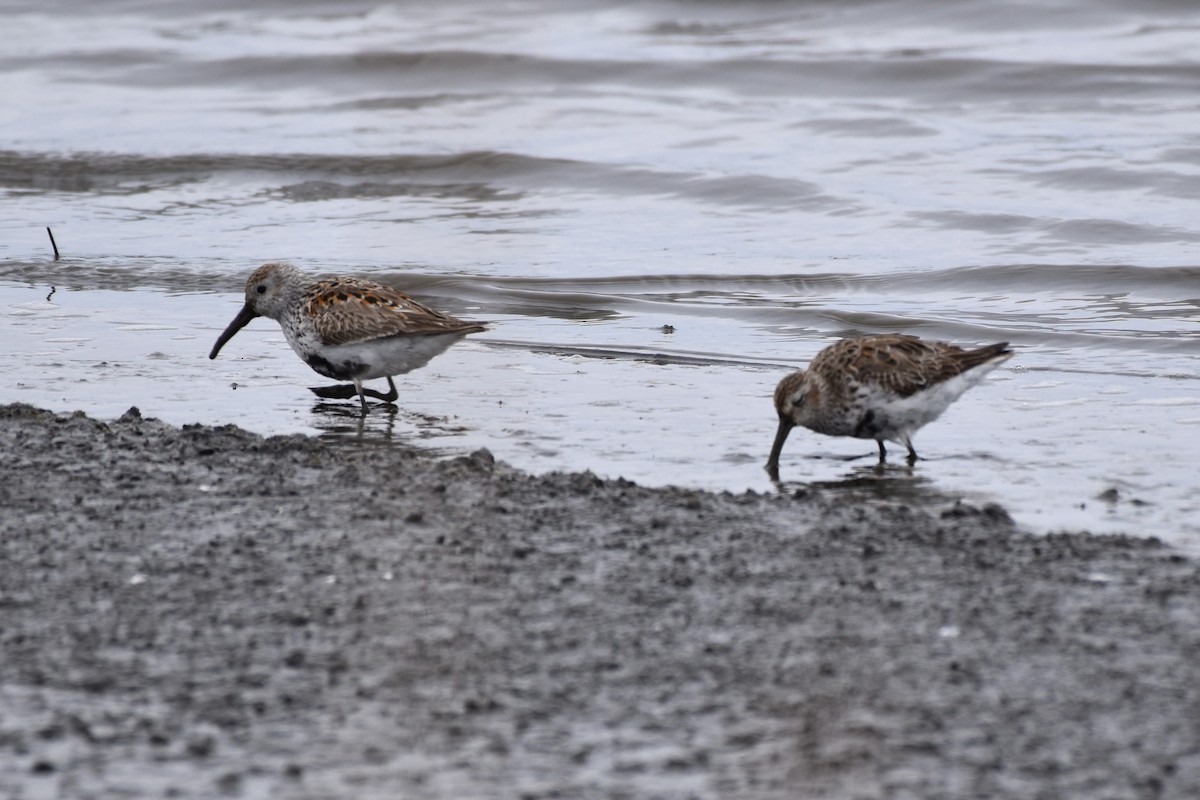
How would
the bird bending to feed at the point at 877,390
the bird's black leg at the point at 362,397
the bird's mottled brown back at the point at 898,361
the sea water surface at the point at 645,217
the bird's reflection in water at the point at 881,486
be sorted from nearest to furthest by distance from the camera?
the bird's reflection in water at the point at 881,486 < the bird bending to feed at the point at 877,390 < the bird's mottled brown back at the point at 898,361 < the sea water surface at the point at 645,217 < the bird's black leg at the point at 362,397

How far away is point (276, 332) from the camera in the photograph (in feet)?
38.4

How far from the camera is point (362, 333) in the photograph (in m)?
9.34

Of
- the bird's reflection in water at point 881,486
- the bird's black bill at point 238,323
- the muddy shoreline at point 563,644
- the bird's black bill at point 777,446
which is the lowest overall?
the muddy shoreline at point 563,644

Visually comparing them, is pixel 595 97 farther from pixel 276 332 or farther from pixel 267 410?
pixel 267 410

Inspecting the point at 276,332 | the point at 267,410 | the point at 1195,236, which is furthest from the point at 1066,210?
the point at 267,410

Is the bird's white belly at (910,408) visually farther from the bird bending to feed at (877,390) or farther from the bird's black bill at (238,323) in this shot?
the bird's black bill at (238,323)

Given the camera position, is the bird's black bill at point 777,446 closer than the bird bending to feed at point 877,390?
Yes

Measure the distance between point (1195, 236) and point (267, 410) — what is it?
31.5ft

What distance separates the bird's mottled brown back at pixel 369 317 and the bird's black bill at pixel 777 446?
2111 mm

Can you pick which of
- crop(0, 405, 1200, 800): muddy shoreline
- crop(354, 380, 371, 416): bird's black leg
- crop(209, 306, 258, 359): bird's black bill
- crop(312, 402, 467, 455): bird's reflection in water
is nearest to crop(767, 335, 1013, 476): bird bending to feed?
crop(0, 405, 1200, 800): muddy shoreline

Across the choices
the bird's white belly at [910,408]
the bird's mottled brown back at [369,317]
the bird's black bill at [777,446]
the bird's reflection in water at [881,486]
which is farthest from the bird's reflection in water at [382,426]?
the bird's white belly at [910,408]

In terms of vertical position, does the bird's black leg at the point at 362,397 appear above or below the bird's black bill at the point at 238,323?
below

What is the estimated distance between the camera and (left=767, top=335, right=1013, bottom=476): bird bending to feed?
809 cm

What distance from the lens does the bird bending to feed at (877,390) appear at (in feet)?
26.5
